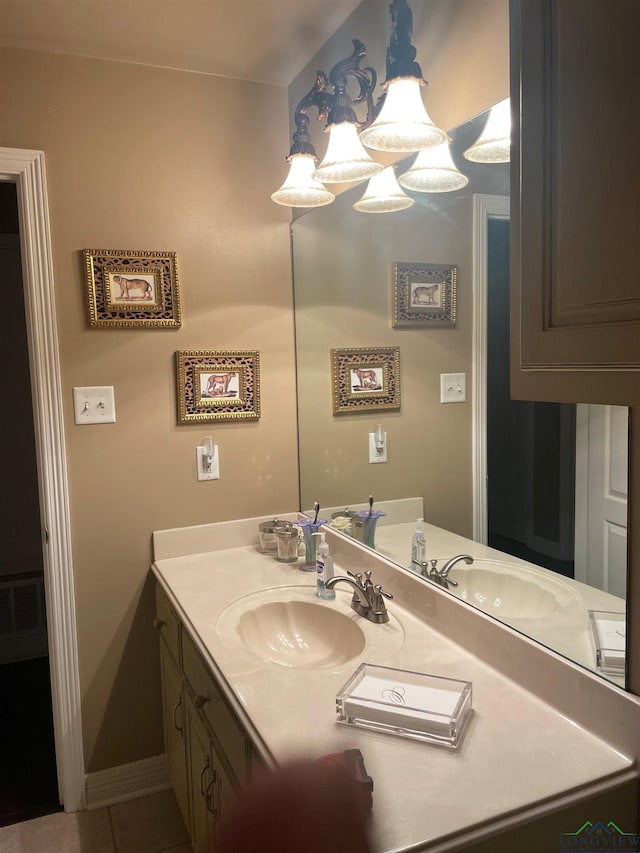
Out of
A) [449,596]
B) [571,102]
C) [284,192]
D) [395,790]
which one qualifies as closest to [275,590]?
[449,596]

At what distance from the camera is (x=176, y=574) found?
→ 6.53 feet

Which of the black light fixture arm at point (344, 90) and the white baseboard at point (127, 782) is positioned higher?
the black light fixture arm at point (344, 90)

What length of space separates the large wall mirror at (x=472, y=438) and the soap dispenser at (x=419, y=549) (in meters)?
0.03

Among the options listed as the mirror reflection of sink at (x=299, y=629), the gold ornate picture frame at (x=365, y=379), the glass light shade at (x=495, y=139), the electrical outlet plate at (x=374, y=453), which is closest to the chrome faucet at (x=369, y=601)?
the mirror reflection of sink at (x=299, y=629)

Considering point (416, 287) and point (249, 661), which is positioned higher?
point (416, 287)

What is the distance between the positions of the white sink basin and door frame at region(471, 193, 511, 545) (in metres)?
0.36

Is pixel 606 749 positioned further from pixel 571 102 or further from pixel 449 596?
pixel 571 102

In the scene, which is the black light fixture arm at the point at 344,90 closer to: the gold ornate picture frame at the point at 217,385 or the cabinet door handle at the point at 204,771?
the gold ornate picture frame at the point at 217,385

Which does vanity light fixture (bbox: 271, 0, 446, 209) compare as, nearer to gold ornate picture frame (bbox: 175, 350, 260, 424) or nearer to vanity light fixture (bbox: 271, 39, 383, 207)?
vanity light fixture (bbox: 271, 39, 383, 207)

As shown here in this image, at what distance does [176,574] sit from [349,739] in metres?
1.03

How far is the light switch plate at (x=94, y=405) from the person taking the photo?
2.01 m

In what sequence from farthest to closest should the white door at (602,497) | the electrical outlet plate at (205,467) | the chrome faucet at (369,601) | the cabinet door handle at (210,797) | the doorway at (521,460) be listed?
the electrical outlet plate at (205,467)
the chrome faucet at (369,601)
the cabinet door handle at (210,797)
the doorway at (521,460)
the white door at (602,497)

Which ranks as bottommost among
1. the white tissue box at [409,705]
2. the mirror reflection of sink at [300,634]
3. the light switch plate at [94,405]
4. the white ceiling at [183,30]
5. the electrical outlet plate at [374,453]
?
the mirror reflection of sink at [300,634]

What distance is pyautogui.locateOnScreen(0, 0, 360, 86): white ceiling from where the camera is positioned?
1.70 metres
